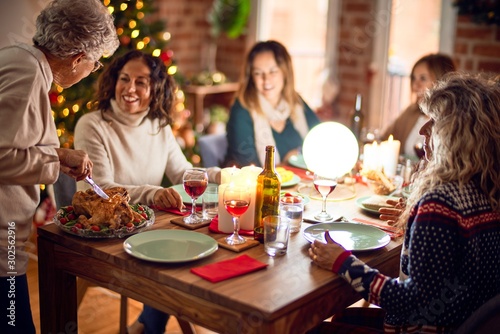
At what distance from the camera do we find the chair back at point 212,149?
3.16 m

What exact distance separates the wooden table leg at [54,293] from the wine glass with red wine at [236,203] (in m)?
0.52

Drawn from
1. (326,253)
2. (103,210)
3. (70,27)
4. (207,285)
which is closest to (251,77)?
(70,27)

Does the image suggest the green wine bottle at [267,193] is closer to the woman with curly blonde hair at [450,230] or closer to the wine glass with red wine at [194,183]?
the wine glass with red wine at [194,183]

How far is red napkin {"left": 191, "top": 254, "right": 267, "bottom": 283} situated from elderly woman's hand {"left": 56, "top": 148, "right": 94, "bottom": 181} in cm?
52

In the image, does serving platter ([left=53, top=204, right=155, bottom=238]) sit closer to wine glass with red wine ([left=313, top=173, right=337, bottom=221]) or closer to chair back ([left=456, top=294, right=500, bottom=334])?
wine glass with red wine ([left=313, top=173, right=337, bottom=221])

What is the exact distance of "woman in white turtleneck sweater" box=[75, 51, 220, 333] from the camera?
2.41 meters

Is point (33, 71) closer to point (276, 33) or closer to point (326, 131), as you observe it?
point (326, 131)

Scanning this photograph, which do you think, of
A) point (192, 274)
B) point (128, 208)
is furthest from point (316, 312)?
point (128, 208)

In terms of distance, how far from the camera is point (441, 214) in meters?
1.52

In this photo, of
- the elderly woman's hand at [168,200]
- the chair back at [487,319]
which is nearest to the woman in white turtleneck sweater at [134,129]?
the elderly woman's hand at [168,200]

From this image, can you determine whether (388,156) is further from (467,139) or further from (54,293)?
(54,293)

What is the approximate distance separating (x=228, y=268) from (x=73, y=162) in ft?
1.97

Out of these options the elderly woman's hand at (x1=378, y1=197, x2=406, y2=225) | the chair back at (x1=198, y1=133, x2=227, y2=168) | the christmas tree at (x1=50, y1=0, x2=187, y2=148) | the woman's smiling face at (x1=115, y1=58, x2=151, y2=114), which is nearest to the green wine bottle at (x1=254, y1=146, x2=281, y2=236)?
the elderly woman's hand at (x1=378, y1=197, x2=406, y2=225)

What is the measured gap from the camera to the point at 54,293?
1.93 meters
